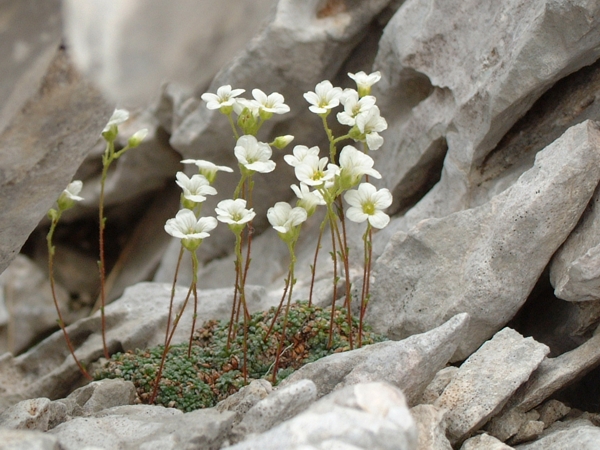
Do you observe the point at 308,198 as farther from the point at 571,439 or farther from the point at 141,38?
the point at 141,38

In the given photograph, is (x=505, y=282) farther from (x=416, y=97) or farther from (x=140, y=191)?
(x=140, y=191)

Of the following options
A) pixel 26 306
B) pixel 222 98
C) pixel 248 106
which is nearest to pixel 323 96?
pixel 248 106

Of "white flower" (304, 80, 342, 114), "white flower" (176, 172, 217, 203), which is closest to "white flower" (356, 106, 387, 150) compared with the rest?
"white flower" (304, 80, 342, 114)

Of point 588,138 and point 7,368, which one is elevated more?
point 7,368

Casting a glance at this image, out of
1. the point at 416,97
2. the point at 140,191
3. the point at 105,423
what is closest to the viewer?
the point at 105,423

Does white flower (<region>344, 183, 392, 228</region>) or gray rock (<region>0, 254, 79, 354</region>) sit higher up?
gray rock (<region>0, 254, 79, 354</region>)

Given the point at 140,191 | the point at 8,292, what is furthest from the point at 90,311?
the point at 140,191

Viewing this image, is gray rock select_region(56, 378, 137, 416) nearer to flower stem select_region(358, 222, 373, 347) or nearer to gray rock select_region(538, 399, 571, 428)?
flower stem select_region(358, 222, 373, 347)

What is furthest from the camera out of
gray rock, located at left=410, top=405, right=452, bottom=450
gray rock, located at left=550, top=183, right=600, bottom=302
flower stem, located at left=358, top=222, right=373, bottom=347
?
flower stem, located at left=358, top=222, right=373, bottom=347
